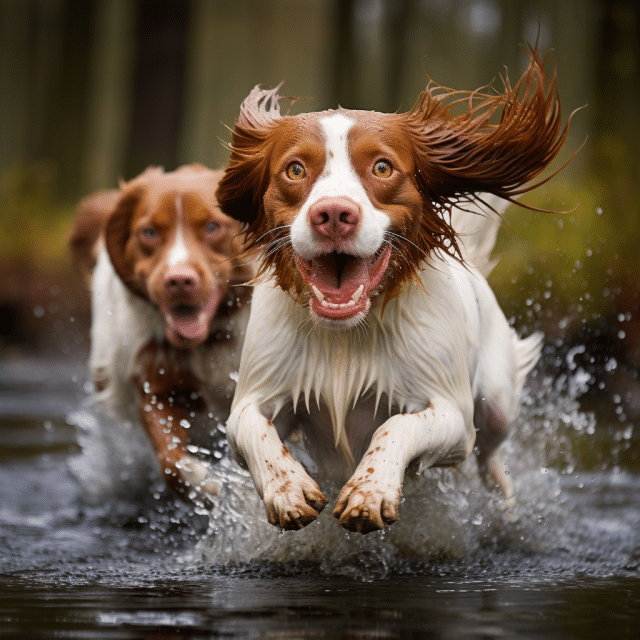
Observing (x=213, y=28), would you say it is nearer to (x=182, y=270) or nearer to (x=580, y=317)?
(x=580, y=317)

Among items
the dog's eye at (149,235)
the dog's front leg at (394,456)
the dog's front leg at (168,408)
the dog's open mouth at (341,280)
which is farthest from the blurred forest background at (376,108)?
the dog's open mouth at (341,280)

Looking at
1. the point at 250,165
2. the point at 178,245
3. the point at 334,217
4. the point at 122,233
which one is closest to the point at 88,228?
the point at 122,233

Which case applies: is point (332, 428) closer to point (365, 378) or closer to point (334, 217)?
point (365, 378)

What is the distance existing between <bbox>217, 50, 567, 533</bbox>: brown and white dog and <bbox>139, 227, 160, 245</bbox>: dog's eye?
0.74m

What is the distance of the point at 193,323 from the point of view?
4.14 meters

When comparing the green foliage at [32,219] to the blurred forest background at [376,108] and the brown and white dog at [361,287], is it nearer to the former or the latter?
the blurred forest background at [376,108]

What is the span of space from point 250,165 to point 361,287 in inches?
24.0

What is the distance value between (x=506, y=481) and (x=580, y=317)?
3.56 m

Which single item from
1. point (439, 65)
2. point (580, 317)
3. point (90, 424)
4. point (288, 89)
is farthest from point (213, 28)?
point (90, 424)

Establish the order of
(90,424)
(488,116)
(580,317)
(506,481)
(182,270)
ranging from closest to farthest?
(488,116)
(182,270)
(506,481)
(90,424)
(580,317)

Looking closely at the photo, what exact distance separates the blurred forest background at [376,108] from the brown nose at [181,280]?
5.07 feet

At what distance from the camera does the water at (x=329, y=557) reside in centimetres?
A: 272

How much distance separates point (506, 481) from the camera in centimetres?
431

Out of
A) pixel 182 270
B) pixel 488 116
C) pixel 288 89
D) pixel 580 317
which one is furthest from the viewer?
pixel 288 89
